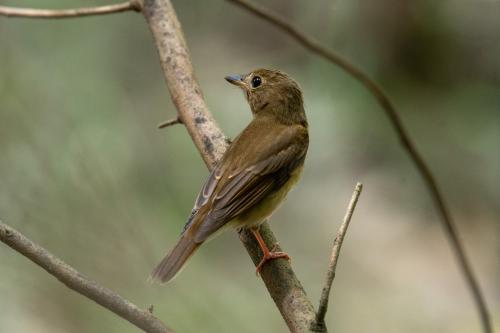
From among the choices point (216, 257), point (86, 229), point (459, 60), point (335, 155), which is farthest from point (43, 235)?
point (459, 60)

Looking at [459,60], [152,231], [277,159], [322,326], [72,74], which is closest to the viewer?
[322,326]

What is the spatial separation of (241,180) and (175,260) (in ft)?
1.85

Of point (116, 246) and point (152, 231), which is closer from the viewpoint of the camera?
point (116, 246)

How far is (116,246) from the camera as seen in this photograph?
3.59m

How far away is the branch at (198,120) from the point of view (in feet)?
9.46

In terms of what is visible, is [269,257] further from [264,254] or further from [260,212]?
[260,212]

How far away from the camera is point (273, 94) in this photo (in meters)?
4.25

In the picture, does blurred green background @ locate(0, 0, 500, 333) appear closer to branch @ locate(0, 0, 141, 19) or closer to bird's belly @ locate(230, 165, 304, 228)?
bird's belly @ locate(230, 165, 304, 228)

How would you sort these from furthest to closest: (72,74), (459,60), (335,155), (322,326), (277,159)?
(459,60), (335,155), (72,74), (277,159), (322,326)

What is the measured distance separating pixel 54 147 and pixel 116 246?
1216 millimetres

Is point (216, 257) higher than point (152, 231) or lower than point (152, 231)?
lower

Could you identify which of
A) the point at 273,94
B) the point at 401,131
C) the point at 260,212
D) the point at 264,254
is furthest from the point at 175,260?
the point at 273,94

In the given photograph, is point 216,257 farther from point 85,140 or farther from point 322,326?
point 322,326

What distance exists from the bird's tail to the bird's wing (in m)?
Answer: 0.04
